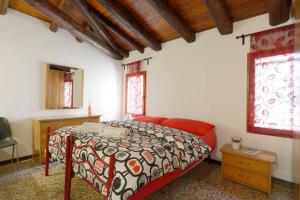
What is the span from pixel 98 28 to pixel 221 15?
7.51 feet

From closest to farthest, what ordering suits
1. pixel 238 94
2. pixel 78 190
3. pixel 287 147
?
pixel 78 190, pixel 287 147, pixel 238 94

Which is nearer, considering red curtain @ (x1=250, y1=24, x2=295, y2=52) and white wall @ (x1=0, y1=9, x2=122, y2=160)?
red curtain @ (x1=250, y1=24, x2=295, y2=52)

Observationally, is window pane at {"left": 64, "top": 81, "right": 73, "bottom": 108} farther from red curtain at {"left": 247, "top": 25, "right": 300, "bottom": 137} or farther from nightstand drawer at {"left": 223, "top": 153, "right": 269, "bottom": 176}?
A: red curtain at {"left": 247, "top": 25, "right": 300, "bottom": 137}

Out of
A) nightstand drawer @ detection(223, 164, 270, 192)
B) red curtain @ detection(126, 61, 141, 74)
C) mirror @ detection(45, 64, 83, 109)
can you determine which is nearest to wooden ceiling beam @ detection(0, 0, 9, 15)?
mirror @ detection(45, 64, 83, 109)

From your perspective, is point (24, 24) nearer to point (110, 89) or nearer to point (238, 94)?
point (110, 89)

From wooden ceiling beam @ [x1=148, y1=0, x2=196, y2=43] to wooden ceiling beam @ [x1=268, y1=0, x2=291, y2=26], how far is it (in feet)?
4.05

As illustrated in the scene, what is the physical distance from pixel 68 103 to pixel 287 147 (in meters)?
4.01

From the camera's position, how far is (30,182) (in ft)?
7.51

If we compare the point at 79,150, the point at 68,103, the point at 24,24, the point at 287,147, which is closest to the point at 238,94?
the point at 287,147

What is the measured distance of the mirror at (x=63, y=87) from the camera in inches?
134

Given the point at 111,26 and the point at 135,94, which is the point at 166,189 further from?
the point at 111,26

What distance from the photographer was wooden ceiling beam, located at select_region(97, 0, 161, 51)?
270 centimetres

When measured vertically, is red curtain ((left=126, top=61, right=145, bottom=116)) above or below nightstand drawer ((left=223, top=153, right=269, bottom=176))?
above

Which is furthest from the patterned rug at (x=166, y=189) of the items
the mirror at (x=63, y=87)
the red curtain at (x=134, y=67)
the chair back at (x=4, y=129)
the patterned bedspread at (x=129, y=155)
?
the red curtain at (x=134, y=67)
